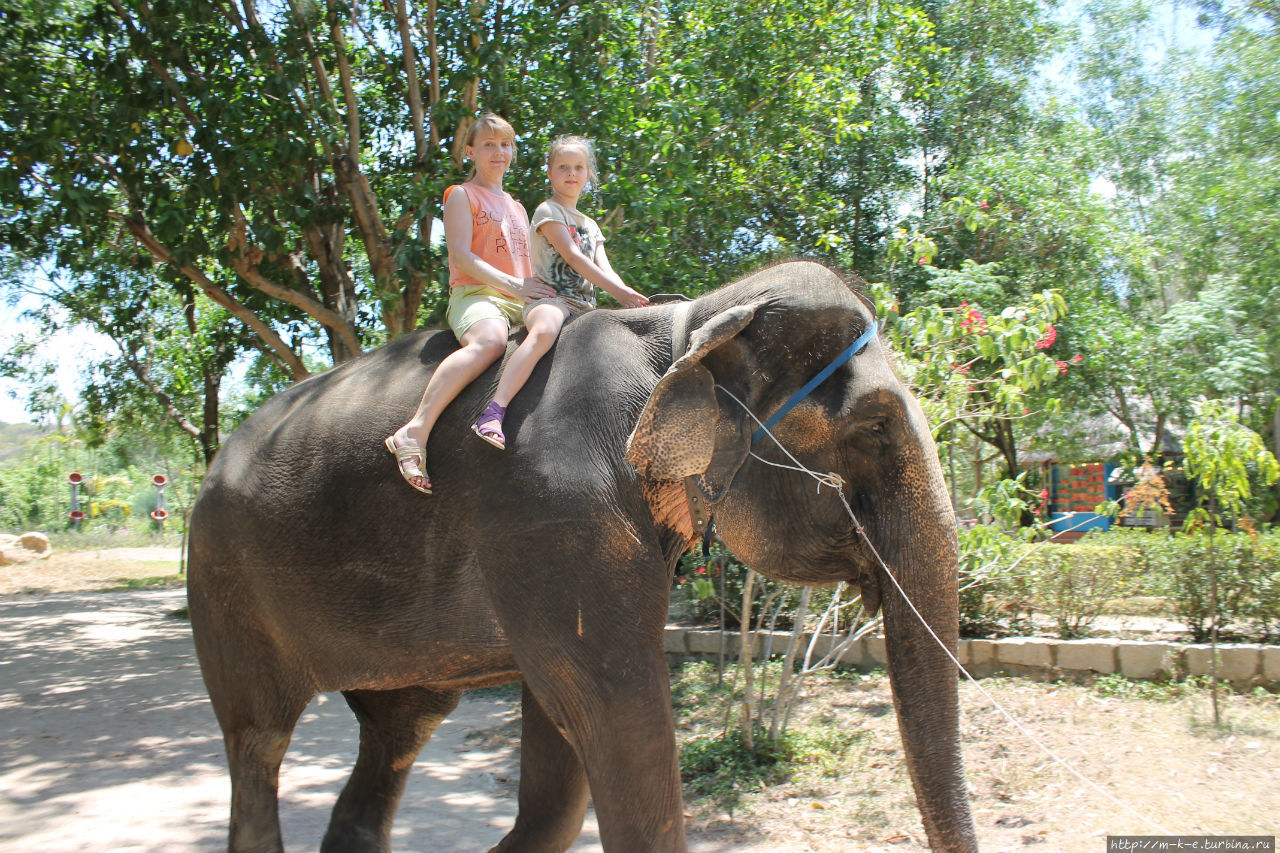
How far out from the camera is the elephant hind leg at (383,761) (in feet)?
11.1

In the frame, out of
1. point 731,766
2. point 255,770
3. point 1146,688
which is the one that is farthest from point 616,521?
point 1146,688

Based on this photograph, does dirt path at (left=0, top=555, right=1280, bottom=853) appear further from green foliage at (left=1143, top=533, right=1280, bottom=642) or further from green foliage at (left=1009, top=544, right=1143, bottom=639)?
green foliage at (left=1143, top=533, right=1280, bottom=642)

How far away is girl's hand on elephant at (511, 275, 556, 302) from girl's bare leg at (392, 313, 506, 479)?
0.16 metres

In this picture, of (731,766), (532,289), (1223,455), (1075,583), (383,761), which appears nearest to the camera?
(532,289)

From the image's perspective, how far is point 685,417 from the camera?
231cm

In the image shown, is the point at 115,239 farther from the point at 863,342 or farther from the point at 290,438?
the point at 863,342

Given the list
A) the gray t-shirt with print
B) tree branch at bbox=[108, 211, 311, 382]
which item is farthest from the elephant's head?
tree branch at bbox=[108, 211, 311, 382]

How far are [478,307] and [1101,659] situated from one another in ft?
19.7

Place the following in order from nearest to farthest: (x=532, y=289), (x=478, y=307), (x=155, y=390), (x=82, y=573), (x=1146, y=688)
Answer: (x=478, y=307)
(x=532, y=289)
(x=1146, y=688)
(x=155, y=390)
(x=82, y=573)

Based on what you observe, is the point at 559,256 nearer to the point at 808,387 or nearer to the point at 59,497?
the point at 808,387

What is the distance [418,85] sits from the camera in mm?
9016

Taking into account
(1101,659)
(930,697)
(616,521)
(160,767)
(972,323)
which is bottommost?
(160,767)

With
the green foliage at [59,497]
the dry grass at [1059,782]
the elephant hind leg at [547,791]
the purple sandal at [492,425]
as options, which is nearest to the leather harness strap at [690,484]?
the purple sandal at [492,425]

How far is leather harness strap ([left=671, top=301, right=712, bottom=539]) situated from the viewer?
2457mm
